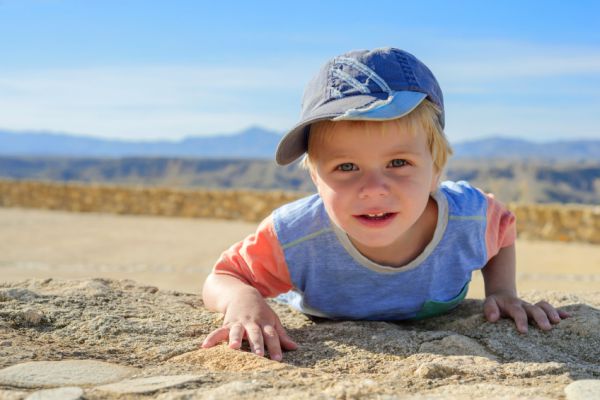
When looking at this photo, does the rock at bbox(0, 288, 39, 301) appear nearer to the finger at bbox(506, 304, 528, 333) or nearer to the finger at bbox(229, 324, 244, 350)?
the finger at bbox(229, 324, 244, 350)

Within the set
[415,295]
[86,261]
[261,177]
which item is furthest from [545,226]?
[261,177]

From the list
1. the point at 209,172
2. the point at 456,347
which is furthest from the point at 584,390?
the point at 209,172

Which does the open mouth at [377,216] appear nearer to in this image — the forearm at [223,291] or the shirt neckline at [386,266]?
the shirt neckline at [386,266]

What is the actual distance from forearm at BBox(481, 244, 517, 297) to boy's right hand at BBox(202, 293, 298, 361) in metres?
0.98

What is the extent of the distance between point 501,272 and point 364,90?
1.06 metres

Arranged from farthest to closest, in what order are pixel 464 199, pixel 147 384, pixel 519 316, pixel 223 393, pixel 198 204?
pixel 198 204
pixel 464 199
pixel 519 316
pixel 147 384
pixel 223 393

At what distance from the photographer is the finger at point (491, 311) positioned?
2363 mm

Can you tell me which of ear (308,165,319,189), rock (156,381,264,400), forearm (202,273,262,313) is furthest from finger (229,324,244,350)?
ear (308,165,319,189)

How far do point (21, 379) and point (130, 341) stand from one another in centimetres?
50

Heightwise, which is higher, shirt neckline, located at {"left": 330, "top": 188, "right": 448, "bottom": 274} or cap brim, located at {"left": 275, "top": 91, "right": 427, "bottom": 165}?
cap brim, located at {"left": 275, "top": 91, "right": 427, "bottom": 165}

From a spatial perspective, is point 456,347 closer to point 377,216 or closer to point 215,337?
point 377,216

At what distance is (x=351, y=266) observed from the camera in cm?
249

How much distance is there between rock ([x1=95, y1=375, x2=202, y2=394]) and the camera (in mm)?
1539

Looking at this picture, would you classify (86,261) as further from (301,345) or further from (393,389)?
(393,389)
